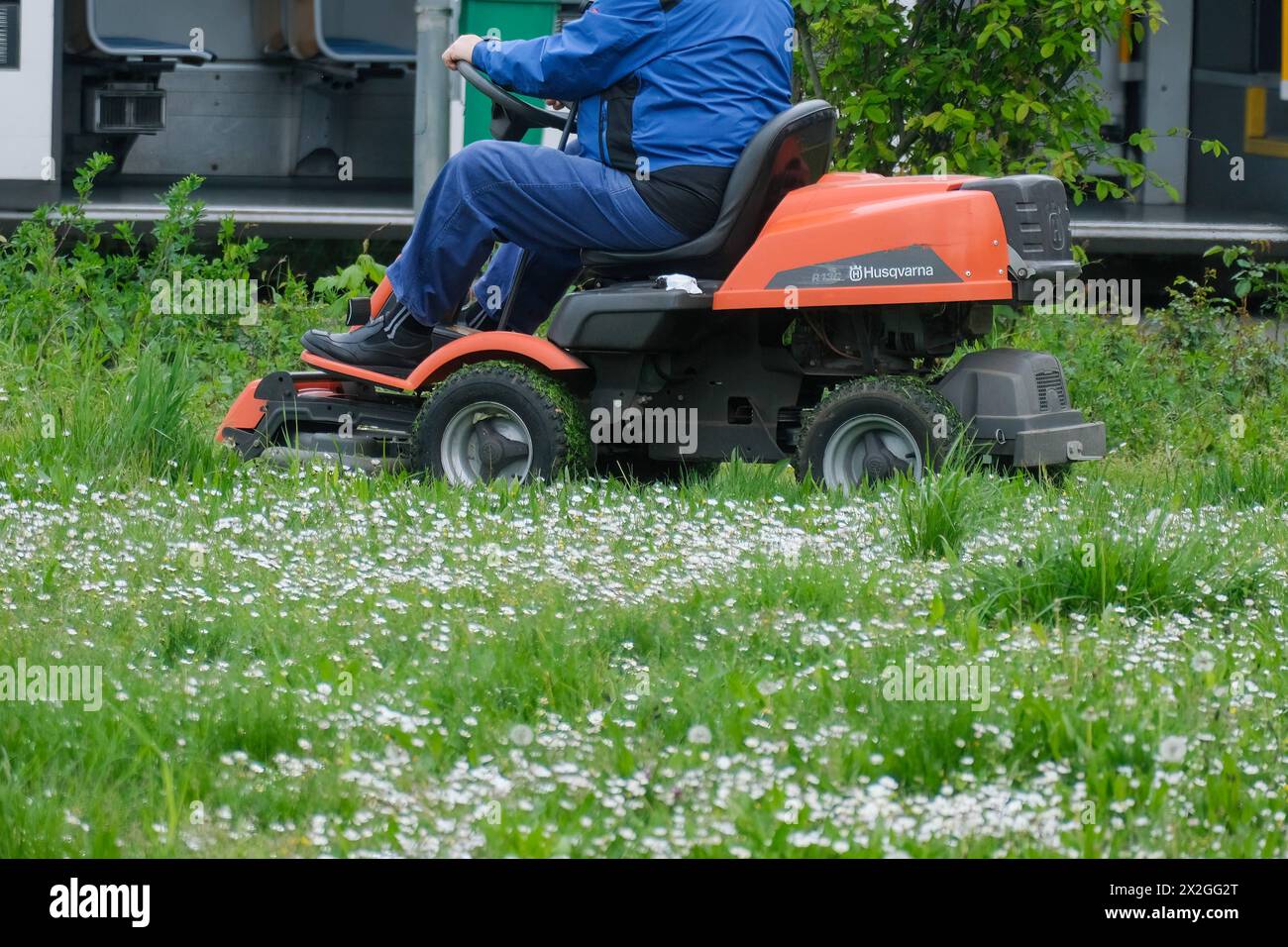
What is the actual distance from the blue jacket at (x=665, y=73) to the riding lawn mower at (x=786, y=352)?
0.45 ft

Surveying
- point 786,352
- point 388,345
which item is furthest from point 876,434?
point 388,345

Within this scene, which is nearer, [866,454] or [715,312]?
[866,454]

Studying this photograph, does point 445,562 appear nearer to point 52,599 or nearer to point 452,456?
point 52,599

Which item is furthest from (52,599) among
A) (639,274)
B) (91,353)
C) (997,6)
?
(997,6)

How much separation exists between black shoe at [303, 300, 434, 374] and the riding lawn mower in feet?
0.14

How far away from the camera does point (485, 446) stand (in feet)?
15.8

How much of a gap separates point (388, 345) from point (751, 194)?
3.58 ft

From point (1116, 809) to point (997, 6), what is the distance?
5.05m
